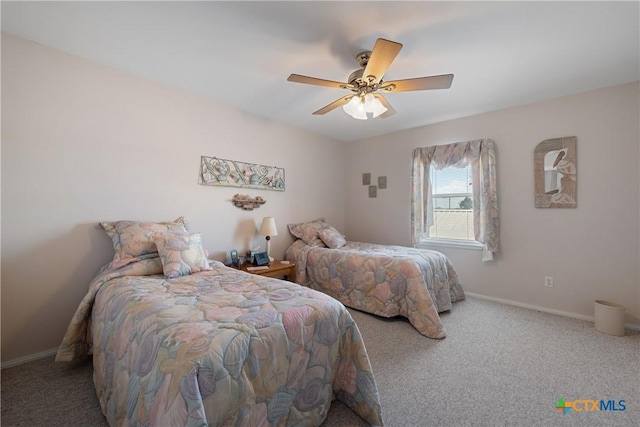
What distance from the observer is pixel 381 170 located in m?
4.30

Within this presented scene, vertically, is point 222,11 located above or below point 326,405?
above

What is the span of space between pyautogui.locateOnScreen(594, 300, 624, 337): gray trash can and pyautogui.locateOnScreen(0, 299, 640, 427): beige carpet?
8 cm

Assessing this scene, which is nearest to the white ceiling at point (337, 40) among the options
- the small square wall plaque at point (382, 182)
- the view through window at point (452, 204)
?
the view through window at point (452, 204)

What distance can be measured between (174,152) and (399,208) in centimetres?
313

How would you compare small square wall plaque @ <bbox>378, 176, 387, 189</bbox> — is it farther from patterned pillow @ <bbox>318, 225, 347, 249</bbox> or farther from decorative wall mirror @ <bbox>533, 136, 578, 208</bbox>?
decorative wall mirror @ <bbox>533, 136, 578, 208</bbox>

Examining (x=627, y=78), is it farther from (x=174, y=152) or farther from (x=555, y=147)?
(x=174, y=152)

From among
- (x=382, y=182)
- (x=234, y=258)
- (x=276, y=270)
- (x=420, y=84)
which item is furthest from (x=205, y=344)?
(x=382, y=182)

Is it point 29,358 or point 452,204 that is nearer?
point 29,358

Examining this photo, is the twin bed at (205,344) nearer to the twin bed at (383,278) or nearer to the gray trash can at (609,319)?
the twin bed at (383,278)

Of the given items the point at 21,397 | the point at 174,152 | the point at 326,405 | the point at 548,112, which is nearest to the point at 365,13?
the point at 174,152

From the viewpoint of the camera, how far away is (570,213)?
2820 millimetres

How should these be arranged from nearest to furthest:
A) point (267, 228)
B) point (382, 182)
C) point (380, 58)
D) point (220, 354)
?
point (220, 354) < point (380, 58) < point (267, 228) < point (382, 182)

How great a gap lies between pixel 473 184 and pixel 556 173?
80 cm

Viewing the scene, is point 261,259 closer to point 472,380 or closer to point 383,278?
point 383,278
